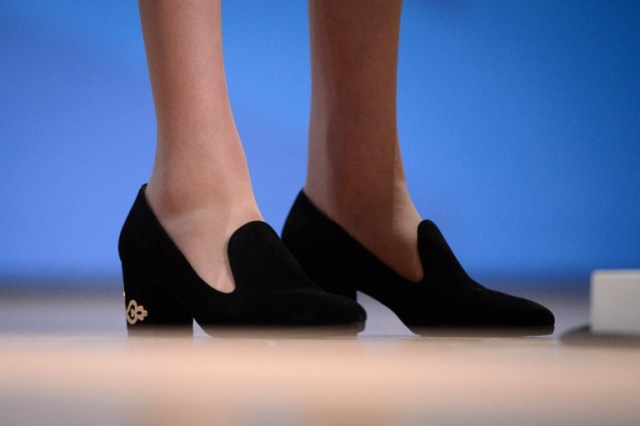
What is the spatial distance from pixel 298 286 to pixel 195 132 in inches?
5.7

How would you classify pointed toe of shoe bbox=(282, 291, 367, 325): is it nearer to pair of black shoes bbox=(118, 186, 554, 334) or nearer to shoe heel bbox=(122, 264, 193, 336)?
pair of black shoes bbox=(118, 186, 554, 334)

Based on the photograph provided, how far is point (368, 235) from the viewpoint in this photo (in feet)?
2.68

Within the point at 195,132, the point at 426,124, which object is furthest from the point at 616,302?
the point at 426,124

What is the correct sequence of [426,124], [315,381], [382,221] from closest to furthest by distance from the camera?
1. [315,381]
2. [382,221]
3. [426,124]

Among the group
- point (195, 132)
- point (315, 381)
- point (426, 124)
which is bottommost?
point (315, 381)

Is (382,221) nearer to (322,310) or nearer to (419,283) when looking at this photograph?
(419,283)

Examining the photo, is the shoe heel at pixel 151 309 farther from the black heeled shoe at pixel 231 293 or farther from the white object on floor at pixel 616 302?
the white object on floor at pixel 616 302

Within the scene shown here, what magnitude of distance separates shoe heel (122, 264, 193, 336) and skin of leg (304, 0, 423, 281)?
0.17m

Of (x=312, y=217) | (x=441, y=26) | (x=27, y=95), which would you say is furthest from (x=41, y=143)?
(x=312, y=217)

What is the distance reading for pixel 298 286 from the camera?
681 mm

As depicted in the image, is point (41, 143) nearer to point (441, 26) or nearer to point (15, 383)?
point (441, 26)

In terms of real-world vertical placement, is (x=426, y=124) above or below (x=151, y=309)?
above

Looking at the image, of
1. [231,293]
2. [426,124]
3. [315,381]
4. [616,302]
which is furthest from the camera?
[426,124]

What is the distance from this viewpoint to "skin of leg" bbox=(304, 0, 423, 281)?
32.9 inches
